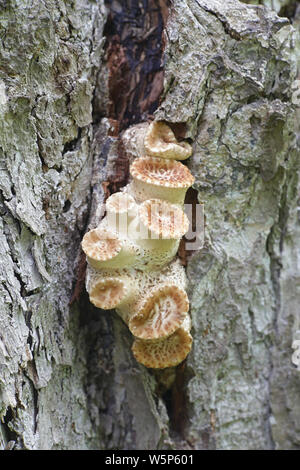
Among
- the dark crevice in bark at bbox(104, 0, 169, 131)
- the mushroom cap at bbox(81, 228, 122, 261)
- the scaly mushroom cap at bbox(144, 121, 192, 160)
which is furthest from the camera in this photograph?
the dark crevice in bark at bbox(104, 0, 169, 131)

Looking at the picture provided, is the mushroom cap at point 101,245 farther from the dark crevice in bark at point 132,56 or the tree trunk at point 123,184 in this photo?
the dark crevice in bark at point 132,56

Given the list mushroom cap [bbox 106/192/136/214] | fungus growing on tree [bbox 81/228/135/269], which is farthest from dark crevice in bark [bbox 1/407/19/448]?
mushroom cap [bbox 106/192/136/214]

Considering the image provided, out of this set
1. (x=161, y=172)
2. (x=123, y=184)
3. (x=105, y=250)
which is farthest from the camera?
(x=123, y=184)

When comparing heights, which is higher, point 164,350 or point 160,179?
point 160,179

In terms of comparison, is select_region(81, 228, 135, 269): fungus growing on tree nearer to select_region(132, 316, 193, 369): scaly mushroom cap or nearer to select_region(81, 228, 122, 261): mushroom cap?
select_region(81, 228, 122, 261): mushroom cap

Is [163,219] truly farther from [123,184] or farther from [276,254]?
[276,254]

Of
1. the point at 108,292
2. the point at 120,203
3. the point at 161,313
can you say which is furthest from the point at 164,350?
the point at 120,203
